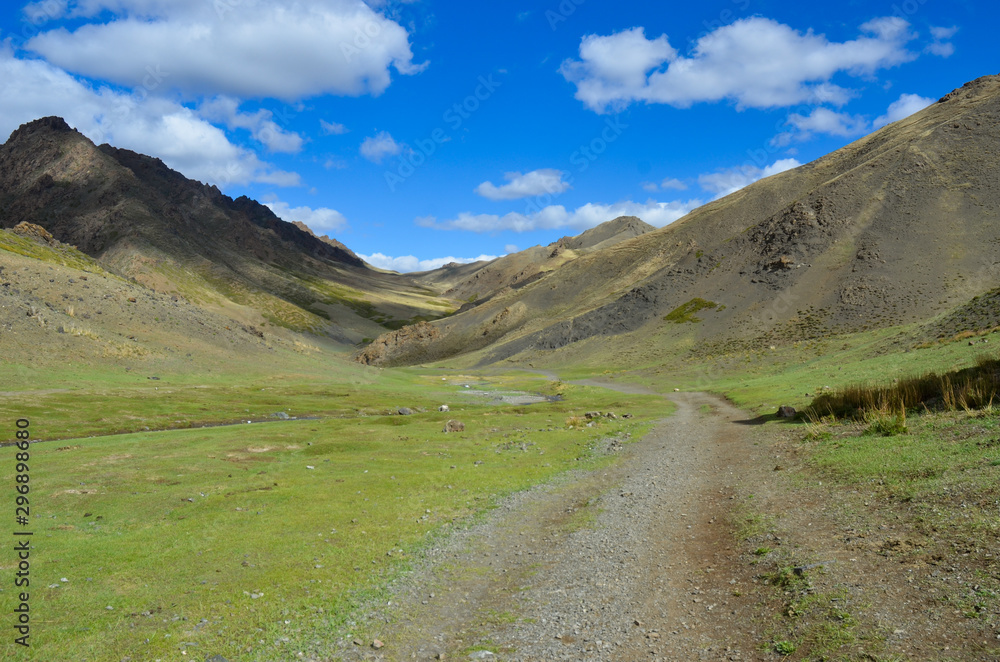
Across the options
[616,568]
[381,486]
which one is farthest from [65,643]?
[381,486]

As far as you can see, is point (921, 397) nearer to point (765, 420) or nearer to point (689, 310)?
point (765, 420)

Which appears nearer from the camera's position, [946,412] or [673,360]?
[946,412]

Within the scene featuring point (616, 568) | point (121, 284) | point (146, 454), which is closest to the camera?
point (616, 568)

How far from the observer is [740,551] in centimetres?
1416

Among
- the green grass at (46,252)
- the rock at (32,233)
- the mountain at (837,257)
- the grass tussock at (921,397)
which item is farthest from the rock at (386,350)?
the grass tussock at (921,397)

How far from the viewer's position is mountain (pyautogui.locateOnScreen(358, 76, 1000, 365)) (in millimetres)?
107188

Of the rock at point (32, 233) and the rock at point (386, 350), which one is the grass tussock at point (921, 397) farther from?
the rock at point (386, 350)

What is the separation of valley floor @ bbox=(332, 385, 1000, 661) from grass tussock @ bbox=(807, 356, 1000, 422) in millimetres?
7481

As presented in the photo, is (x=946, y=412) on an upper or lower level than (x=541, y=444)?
upper

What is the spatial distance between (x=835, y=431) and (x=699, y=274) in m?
137

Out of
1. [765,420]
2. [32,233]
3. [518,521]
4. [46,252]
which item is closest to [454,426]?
[765,420]

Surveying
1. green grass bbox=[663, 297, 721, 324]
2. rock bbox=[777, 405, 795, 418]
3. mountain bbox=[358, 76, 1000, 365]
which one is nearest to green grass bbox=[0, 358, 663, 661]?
rock bbox=[777, 405, 795, 418]

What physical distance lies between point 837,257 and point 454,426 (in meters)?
118

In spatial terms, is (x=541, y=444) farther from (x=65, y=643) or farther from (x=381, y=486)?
(x=65, y=643)
